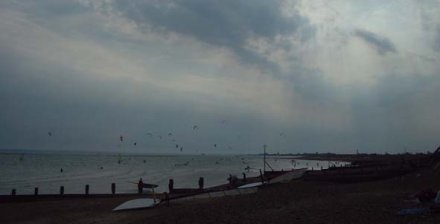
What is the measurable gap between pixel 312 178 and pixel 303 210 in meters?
18.3

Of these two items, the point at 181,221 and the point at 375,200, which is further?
the point at 375,200

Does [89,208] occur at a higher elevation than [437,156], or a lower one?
lower

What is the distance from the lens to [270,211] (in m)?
18.4

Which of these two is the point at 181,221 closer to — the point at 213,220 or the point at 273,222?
the point at 213,220

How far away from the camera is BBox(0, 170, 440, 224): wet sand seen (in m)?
15.9

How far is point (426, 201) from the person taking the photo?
1686cm

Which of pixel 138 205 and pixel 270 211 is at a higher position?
pixel 270 211

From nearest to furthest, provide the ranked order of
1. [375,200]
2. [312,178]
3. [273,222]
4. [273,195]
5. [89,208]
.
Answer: [273,222]
[375,200]
[273,195]
[89,208]
[312,178]

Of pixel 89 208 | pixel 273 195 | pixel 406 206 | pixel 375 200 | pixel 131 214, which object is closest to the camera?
pixel 406 206

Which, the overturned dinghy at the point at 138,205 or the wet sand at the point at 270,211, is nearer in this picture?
the wet sand at the point at 270,211

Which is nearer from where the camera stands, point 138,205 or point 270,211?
point 270,211

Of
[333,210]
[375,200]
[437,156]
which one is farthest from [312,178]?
[333,210]

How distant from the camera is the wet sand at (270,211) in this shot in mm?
15867

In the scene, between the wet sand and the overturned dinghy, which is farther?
the overturned dinghy
